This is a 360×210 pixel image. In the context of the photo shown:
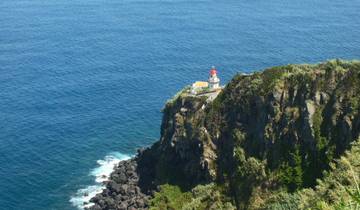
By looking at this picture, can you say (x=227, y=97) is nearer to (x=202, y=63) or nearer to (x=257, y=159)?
(x=257, y=159)

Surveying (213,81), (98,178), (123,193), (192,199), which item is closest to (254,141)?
(192,199)

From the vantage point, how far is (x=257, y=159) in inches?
2790

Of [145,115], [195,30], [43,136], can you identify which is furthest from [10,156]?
[195,30]

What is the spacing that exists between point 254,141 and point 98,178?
3063cm

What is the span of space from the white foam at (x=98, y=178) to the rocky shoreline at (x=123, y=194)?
1421 millimetres

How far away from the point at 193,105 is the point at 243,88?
9.84m

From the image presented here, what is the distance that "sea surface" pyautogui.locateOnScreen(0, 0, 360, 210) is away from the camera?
303 feet

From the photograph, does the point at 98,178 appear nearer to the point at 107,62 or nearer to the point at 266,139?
the point at 266,139

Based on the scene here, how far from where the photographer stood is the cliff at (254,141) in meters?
65.9

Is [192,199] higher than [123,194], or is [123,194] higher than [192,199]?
[123,194]

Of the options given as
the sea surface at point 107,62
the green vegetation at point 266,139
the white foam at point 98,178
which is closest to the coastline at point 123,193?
the white foam at point 98,178

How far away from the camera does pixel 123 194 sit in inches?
3273

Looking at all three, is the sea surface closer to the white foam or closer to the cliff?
the white foam

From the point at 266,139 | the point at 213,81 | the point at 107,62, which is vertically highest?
the point at 107,62
